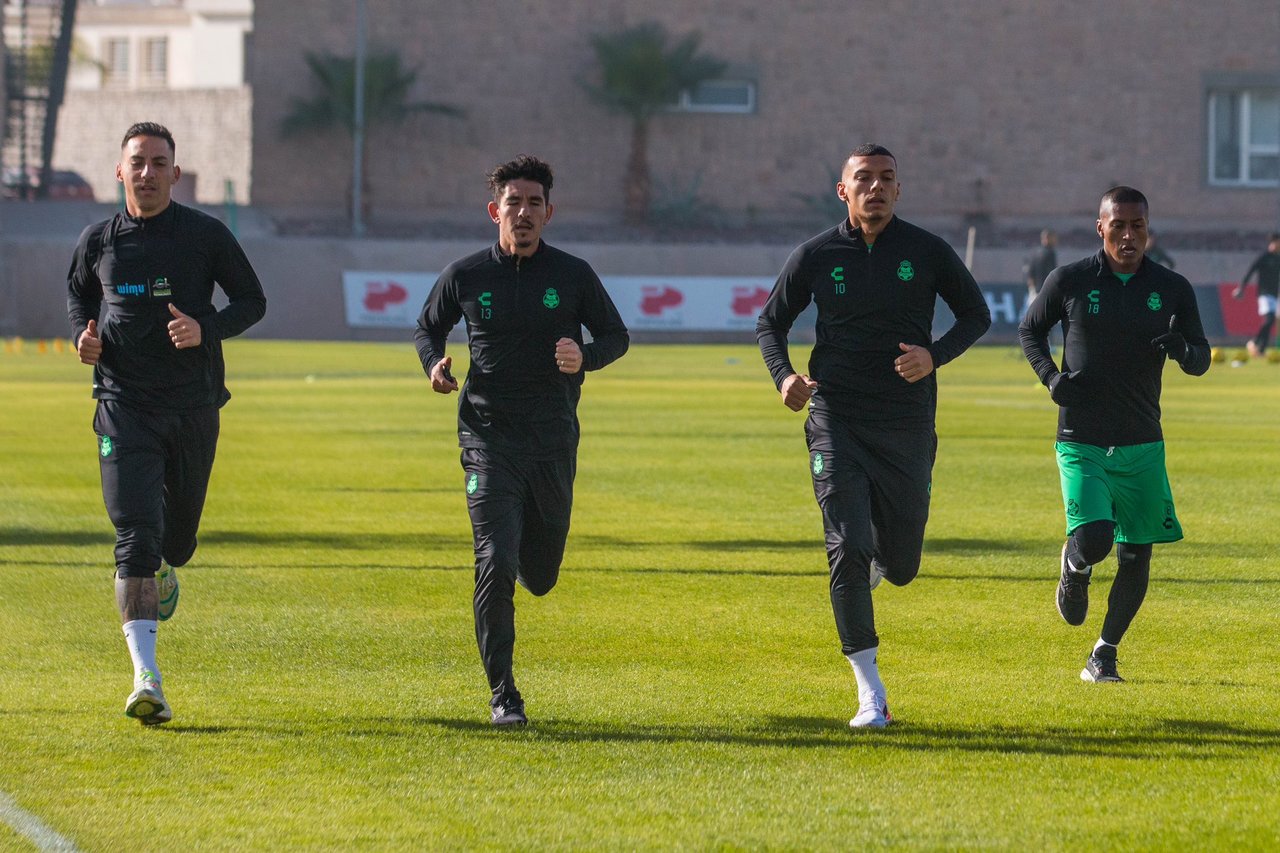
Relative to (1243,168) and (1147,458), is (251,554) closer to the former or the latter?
(1147,458)

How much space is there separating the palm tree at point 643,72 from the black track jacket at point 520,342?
45484 millimetres

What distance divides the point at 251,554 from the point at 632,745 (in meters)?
5.54

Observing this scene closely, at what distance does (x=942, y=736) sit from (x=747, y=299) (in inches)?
1447

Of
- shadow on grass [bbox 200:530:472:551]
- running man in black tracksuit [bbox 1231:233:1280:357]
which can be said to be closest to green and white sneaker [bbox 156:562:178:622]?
shadow on grass [bbox 200:530:472:551]

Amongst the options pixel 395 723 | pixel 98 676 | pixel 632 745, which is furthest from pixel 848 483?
pixel 98 676

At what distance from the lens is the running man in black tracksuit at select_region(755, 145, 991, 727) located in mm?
7602

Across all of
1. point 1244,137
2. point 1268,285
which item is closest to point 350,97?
point 1244,137

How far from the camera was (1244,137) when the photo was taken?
56094 mm

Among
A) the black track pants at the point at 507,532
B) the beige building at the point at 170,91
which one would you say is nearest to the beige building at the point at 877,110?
the beige building at the point at 170,91

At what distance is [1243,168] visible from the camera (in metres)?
56.3

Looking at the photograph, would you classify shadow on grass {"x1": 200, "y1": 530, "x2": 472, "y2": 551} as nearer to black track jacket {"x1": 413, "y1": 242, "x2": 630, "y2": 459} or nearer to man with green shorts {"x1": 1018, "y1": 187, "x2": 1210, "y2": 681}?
black track jacket {"x1": 413, "y1": 242, "x2": 630, "y2": 459}

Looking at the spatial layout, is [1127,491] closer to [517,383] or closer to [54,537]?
[517,383]

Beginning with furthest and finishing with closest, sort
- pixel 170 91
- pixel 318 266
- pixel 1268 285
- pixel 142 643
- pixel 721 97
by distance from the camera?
1. pixel 170 91
2. pixel 721 97
3. pixel 318 266
4. pixel 1268 285
5. pixel 142 643

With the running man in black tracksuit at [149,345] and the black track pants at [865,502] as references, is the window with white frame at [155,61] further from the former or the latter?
the black track pants at [865,502]
